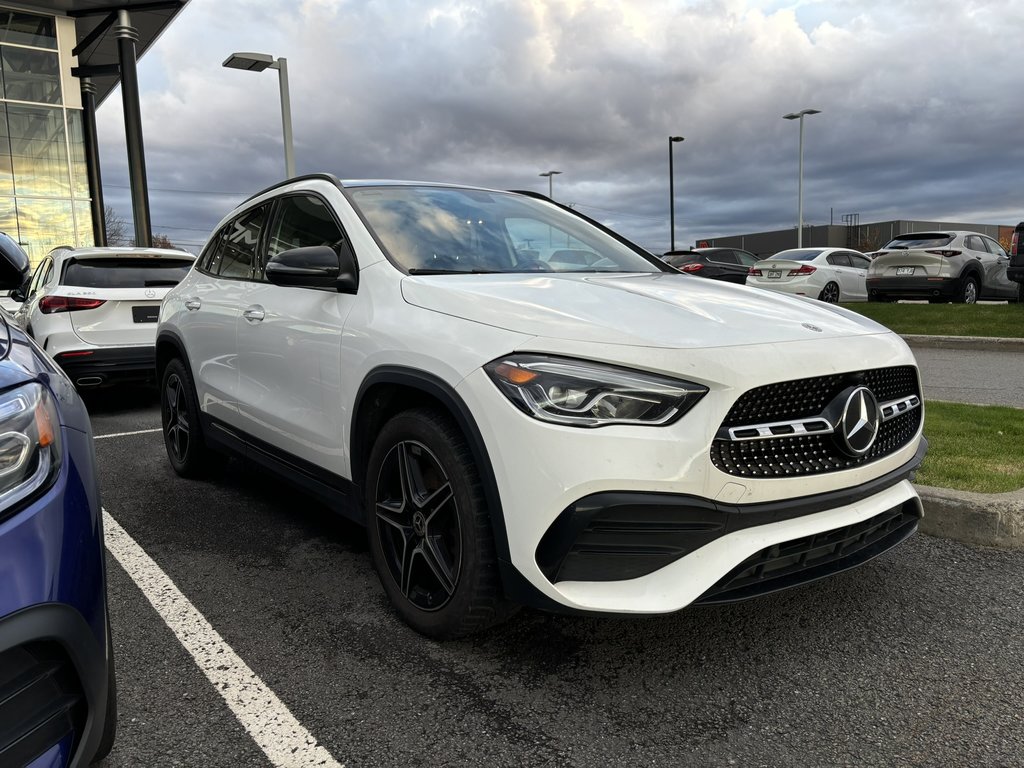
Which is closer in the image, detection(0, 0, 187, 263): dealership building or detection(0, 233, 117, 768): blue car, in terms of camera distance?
detection(0, 233, 117, 768): blue car

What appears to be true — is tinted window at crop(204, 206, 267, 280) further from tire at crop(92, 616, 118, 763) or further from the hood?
tire at crop(92, 616, 118, 763)

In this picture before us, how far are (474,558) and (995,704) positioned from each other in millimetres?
1585

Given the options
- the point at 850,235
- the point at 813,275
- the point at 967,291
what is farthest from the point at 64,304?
the point at 850,235

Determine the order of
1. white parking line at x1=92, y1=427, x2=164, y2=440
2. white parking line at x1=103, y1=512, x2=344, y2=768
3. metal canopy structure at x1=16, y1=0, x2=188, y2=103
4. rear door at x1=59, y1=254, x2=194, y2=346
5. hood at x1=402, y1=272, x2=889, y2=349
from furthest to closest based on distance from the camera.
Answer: metal canopy structure at x1=16, y1=0, x2=188, y2=103 < rear door at x1=59, y1=254, x2=194, y2=346 < white parking line at x1=92, y1=427, x2=164, y2=440 < hood at x1=402, y1=272, x2=889, y2=349 < white parking line at x1=103, y1=512, x2=344, y2=768

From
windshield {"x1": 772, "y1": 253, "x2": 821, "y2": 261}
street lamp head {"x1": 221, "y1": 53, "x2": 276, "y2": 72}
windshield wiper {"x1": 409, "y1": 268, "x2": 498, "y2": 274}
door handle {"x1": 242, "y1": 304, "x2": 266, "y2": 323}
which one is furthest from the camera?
windshield {"x1": 772, "y1": 253, "x2": 821, "y2": 261}

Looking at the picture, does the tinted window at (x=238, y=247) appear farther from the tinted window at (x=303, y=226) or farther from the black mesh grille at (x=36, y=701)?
the black mesh grille at (x=36, y=701)

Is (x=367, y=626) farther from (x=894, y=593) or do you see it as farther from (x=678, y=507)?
(x=894, y=593)

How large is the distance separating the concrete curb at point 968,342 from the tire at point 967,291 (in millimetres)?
4688

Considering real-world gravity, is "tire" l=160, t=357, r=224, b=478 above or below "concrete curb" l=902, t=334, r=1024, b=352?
above

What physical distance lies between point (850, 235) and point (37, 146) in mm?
57026

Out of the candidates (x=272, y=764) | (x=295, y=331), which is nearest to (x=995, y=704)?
(x=272, y=764)

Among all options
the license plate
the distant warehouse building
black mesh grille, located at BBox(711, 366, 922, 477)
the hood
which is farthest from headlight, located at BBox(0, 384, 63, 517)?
the distant warehouse building

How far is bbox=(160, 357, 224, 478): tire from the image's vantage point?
15.5ft

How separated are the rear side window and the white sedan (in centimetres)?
1158
